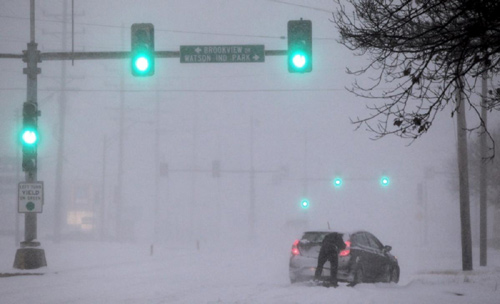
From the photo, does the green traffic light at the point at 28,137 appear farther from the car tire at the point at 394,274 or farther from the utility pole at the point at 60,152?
the utility pole at the point at 60,152

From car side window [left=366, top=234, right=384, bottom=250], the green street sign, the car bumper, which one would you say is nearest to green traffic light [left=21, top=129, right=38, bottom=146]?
the green street sign

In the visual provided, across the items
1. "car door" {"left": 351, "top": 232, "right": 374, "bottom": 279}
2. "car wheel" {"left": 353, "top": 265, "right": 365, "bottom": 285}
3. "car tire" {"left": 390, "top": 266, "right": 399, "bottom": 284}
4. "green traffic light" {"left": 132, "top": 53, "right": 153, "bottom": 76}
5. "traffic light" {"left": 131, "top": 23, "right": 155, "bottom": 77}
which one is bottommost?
"car tire" {"left": 390, "top": 266, "right": 399, "bottom": 284}

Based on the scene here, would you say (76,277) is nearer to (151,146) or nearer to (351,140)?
(151,146)

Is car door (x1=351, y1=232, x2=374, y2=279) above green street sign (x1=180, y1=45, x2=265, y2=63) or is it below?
below

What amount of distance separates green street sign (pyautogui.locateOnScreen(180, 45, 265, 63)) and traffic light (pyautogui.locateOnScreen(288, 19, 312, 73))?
3.60 ft

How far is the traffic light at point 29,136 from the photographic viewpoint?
16750mm

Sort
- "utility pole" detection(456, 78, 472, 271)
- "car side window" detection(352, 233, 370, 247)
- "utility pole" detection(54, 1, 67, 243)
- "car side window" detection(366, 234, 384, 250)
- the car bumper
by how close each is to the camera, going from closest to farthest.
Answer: the car bumper, "car side window" detection(352, 233, 370, 247), "car side window" detection(366, 234, 384, 250), "utility pole" detection(456, 78, 472, 271), "utility pole" detection(54, 1, 67, 243)

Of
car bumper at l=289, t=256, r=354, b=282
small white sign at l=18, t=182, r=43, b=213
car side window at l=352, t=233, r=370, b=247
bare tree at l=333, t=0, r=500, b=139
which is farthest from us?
small white sign at l=18, t=182, r=43, b=213

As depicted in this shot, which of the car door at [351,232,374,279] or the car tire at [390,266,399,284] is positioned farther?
the car tire at [390,266,399,284]

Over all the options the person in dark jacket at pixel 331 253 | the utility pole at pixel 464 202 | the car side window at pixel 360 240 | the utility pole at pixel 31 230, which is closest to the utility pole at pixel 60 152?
the utility pole at pixel 31 230

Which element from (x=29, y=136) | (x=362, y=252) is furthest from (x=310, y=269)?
(x=29, y=136)

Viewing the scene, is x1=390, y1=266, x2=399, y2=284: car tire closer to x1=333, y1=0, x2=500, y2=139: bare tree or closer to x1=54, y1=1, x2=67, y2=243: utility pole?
x1=333, y1=0, x2=500, y2=139: bare tree

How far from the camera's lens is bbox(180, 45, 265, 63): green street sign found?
15023 millimetres

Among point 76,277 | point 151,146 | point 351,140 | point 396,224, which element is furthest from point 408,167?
point 76,277
